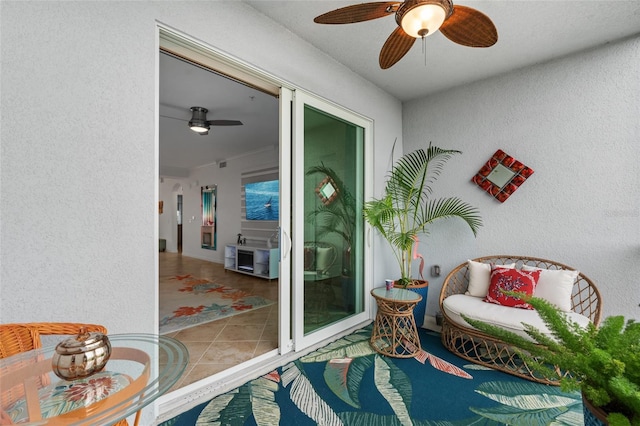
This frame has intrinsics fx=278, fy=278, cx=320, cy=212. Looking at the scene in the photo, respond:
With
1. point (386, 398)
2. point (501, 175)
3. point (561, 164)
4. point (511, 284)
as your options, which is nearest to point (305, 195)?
point (386, 398)

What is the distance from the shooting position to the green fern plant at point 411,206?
118 inches

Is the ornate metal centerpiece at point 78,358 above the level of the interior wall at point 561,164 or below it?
below

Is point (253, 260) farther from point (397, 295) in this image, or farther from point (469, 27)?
point (469, 27)

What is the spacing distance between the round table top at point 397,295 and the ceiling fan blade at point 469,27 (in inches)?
77.1

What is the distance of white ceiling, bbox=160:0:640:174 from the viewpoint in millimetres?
2129

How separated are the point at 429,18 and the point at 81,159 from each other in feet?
6.27

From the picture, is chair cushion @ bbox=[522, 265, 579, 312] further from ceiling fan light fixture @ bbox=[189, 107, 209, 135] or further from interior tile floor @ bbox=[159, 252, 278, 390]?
ceiling fan light fixture @ bbox=[189, 107, 209, 135]

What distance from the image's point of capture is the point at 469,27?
154 centimetres

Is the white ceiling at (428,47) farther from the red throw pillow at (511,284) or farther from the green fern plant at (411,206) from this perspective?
the red throw pillow at (511,284)

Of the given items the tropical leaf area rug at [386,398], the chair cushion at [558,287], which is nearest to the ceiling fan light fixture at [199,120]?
the tropical leaf area rug at [386,398]

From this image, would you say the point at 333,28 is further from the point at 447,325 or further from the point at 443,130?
the point at 447,325

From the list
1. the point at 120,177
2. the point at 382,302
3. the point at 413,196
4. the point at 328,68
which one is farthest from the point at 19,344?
the point at 413,196


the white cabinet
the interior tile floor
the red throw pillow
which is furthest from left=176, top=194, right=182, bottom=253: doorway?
the red throw pillow

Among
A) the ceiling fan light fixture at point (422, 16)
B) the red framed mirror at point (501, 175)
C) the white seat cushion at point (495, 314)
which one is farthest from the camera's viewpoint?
the red framed mirror at point (501, 175)
